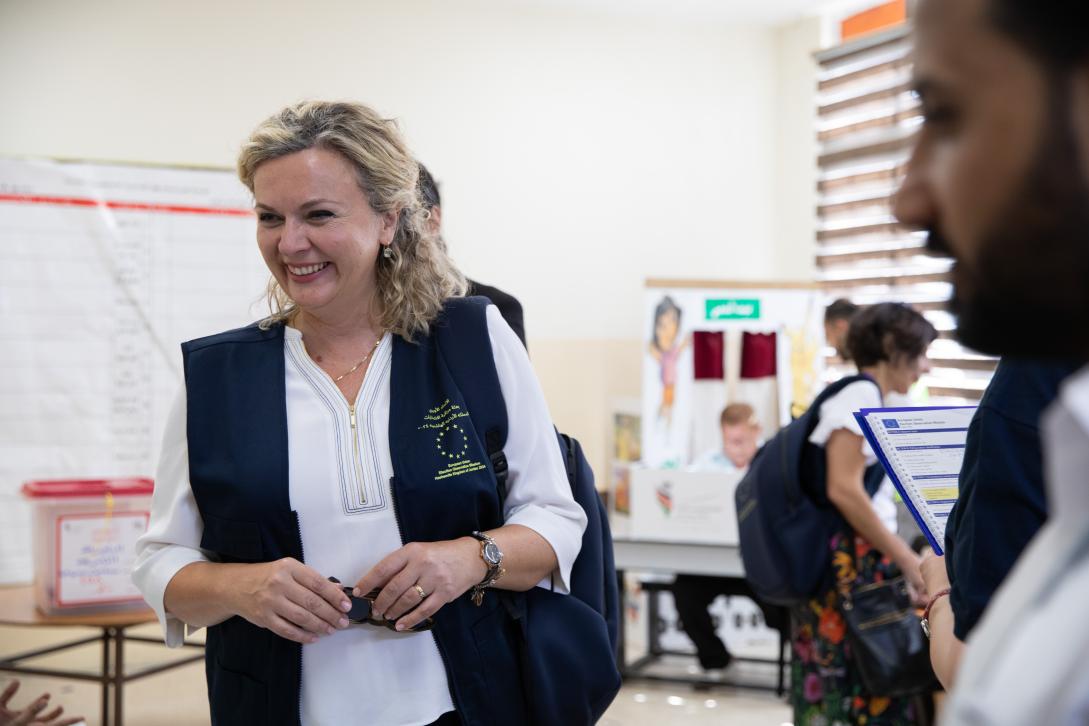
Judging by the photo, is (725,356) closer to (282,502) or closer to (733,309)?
(733,309)

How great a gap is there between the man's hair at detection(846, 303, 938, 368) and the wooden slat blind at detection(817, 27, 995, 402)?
2.22 meters

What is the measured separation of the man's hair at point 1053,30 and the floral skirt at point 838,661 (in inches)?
101

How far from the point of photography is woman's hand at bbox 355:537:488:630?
1.47m

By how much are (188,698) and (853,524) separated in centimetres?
302

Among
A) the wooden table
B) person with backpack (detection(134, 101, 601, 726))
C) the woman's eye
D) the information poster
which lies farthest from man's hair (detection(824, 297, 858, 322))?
the woman's eye

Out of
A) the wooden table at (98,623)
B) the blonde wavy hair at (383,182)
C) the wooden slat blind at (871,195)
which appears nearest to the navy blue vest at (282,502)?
the blonde wavy hair at (383,182)

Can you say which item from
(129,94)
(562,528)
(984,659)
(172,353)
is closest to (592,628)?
(562,528)

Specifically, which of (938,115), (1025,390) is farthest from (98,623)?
(938,115)

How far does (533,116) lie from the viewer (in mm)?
5793

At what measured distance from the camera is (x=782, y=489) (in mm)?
2953

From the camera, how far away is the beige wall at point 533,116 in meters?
5.02

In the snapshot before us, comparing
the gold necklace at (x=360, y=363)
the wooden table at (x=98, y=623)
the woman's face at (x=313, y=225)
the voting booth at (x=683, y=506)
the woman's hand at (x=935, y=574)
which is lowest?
the wooden table at (x=98, y=623)

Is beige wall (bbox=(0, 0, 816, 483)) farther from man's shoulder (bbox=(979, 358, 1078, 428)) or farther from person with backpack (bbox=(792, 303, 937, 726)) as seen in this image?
man's shoulder (bbox=(979, 358, 1078, 428))

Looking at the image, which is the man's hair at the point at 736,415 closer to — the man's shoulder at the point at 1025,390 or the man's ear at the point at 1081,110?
the man's shoulder at the point at 1025,390
